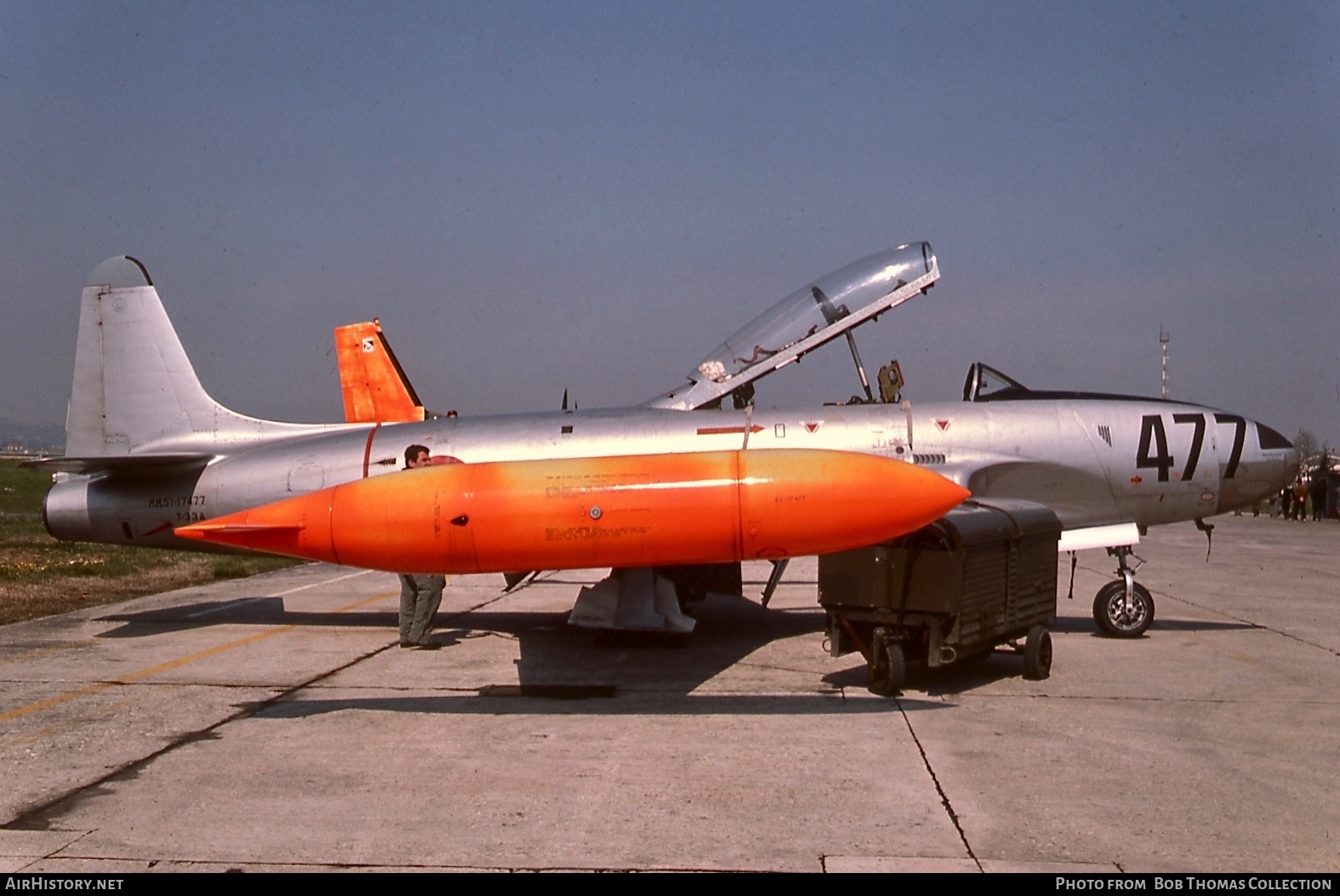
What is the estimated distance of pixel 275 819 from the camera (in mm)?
5754

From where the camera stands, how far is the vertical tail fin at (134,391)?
1346 cm

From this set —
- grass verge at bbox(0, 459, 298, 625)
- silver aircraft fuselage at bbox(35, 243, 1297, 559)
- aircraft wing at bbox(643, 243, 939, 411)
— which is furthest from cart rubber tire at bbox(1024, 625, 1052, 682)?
grass verge at bbox(0, 459, 298, 625)

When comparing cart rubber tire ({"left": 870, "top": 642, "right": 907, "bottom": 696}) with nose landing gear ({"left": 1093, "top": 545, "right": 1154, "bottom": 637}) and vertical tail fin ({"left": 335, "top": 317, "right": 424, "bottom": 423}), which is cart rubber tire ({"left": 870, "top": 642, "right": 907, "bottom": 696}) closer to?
nose landing gear ({"left": 1093, "top": 545, "right": 1154, "bottom": 637})

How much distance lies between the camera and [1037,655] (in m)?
9.55

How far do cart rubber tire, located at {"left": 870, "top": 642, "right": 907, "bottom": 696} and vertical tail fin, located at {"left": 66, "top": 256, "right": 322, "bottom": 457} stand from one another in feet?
26.8

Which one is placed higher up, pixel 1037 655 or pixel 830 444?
pixel 830 444

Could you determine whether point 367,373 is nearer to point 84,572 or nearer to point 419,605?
point 84,572

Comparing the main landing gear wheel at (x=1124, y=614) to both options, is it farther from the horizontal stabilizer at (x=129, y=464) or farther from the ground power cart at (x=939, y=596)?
the horizontal stabilizer at (x=129, y=464)

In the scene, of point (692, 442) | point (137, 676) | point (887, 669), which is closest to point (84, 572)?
point (137, 676)

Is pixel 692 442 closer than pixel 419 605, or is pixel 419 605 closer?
pixel 419 605

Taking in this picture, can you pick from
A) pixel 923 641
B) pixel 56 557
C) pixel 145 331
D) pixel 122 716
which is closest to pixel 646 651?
pixel 923 641

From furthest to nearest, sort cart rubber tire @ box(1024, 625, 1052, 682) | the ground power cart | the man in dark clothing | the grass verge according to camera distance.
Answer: the grass verge
the man in dark clothing
cart rubber tire @ box(1024, 625, 1052, 682)
the ground power cart

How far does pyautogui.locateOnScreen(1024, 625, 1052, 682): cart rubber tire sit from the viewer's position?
31.3ft

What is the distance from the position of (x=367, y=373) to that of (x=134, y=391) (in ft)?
35.2
